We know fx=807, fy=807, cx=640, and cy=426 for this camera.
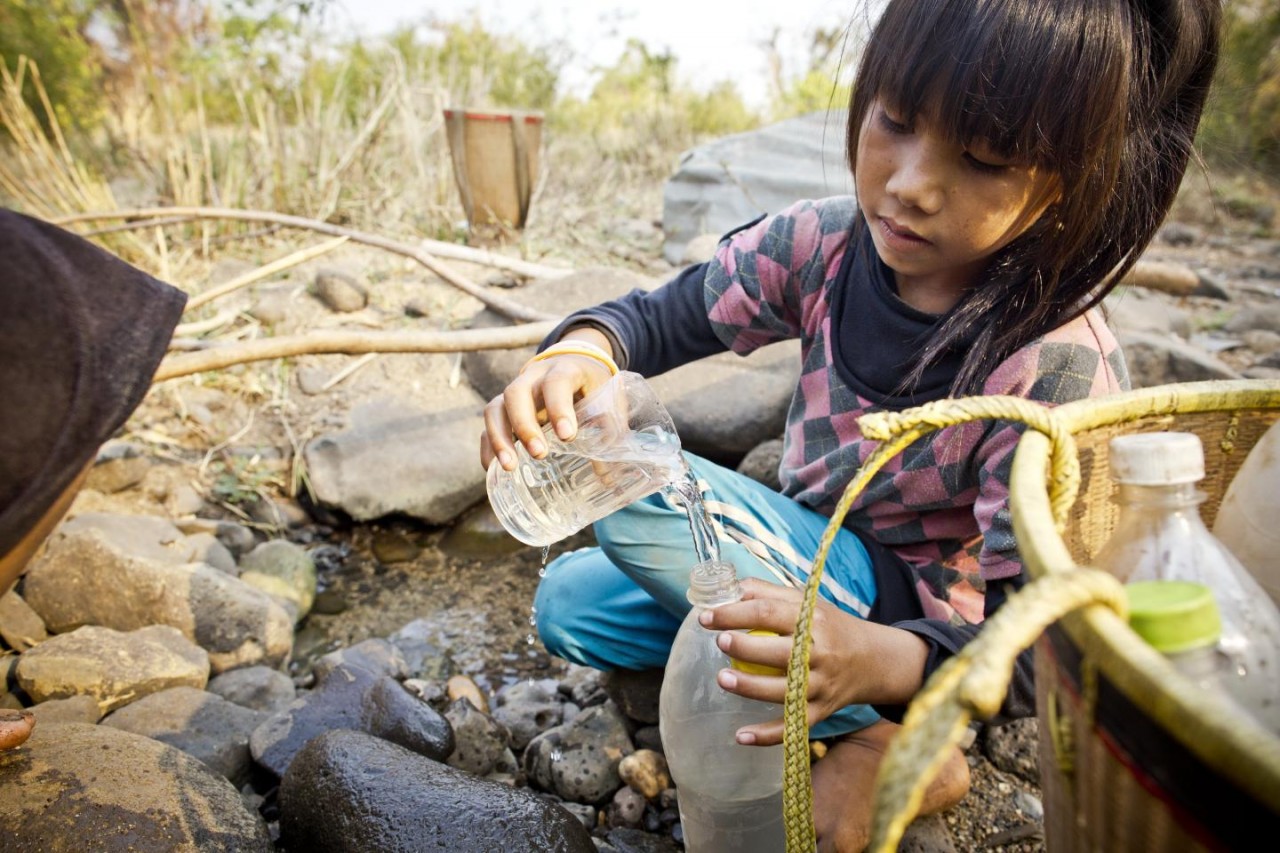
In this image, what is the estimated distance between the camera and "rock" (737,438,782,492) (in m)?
3.02

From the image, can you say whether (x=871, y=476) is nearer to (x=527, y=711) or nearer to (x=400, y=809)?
(x=400, y=809)

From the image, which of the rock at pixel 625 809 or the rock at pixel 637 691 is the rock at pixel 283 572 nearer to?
the rock at pixel 637 691

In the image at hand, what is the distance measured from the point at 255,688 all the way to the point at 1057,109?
2.42 meters

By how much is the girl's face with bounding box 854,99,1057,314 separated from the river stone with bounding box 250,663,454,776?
1.52 m

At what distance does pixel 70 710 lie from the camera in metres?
1.93

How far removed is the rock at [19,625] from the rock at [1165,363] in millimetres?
3979

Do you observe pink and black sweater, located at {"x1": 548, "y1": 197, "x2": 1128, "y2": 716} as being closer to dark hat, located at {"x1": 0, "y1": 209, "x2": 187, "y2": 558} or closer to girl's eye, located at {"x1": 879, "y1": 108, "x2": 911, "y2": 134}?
girl's eye, located at {"x1": 879, "y1": 108, "x2": 911, "y2": 134}

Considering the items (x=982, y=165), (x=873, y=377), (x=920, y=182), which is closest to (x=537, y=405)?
(x=873, y=377)

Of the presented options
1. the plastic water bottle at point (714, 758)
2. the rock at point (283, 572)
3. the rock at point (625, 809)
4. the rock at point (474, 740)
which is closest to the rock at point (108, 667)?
the rock at point (283, 572)

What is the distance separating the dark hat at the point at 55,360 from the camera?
0.76m

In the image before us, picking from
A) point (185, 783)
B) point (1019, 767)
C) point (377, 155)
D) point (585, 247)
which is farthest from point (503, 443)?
point (377, 155)

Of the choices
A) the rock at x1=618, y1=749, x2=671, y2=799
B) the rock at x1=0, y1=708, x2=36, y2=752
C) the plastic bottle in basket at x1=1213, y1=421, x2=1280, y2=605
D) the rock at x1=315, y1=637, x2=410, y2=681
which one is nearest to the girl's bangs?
the plastic bottle in basket at x1=1213, y1=421, x2=1280, y2=605

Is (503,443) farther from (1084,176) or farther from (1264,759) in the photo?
(1264,759)

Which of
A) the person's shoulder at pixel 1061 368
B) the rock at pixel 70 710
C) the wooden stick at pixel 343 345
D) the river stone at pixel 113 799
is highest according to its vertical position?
the person's shoulder at pixel 1061 368
